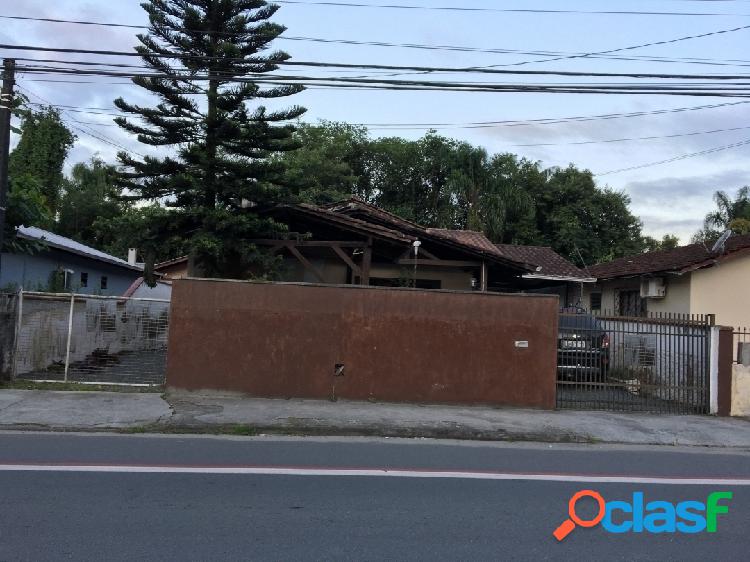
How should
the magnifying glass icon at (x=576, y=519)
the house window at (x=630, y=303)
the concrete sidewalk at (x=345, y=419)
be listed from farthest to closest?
the house window at (x=630, y=303) → the concrete sidewalk at (x=345, y=419) → the magnifying glass icon at (x=576, y=519)

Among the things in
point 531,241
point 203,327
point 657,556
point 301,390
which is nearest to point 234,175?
point 203,327

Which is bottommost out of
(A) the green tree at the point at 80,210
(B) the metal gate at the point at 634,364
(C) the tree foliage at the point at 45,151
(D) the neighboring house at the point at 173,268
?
(B) the metal gate at the point at 634,364

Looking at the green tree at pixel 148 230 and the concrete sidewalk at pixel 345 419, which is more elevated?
the green tree at pixel 148 230

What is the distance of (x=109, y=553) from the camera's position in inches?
185

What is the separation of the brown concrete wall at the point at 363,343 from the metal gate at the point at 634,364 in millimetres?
496

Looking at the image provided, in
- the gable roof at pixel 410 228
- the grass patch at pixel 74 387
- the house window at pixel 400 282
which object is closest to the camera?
the grass patch at pixel 74 387

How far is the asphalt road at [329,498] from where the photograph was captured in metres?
4.98

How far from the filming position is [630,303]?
21344 mm

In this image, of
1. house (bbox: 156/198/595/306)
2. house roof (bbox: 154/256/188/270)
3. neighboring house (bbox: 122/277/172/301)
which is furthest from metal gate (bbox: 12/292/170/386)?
house roof (bbox: 154/256/188/270)

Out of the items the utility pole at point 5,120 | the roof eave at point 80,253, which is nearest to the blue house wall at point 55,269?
the roof eave at point 80,253

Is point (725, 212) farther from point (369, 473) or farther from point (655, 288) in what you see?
point (369, 473)

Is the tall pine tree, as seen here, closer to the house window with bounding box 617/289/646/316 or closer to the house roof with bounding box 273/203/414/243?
the house roof with bounding box 273/203/414/243

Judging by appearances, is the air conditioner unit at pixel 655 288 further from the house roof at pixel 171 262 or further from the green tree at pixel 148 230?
the house roof at pixel 171 262

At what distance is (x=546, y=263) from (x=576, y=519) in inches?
811
